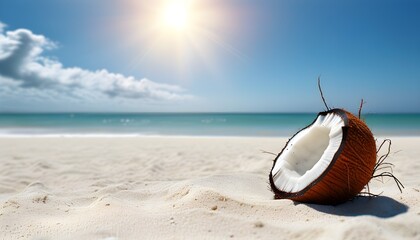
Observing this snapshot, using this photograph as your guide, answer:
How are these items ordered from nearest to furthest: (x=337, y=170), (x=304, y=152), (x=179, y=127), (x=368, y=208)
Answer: (x=337, y=170)
(x=368, y=208)
(x=304, y=152)
(x=179, y=127)

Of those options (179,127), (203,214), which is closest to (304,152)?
(203,214)

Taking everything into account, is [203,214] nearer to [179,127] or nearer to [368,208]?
[368,208]

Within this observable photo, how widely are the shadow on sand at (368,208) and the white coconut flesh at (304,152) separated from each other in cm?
25

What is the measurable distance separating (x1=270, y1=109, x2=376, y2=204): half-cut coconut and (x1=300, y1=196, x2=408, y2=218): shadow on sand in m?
0.06

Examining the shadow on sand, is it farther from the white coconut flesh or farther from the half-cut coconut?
the white coconut flesh

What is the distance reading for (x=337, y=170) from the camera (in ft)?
7.54

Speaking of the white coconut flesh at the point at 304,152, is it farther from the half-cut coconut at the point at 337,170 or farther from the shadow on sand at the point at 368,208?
the shadow on sand at the point at 368,208

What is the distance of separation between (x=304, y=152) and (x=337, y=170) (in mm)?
625

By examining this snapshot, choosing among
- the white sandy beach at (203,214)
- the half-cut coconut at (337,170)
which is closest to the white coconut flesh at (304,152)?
the half-cut coconut at (337,170)

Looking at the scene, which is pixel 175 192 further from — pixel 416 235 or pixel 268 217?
pixel 416 235

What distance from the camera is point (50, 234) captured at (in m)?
2.19

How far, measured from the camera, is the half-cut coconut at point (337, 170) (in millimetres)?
2322

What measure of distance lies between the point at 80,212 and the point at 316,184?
180 cm

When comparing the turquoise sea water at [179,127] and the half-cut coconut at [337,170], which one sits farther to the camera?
the turquoise sea water at [179,127]
